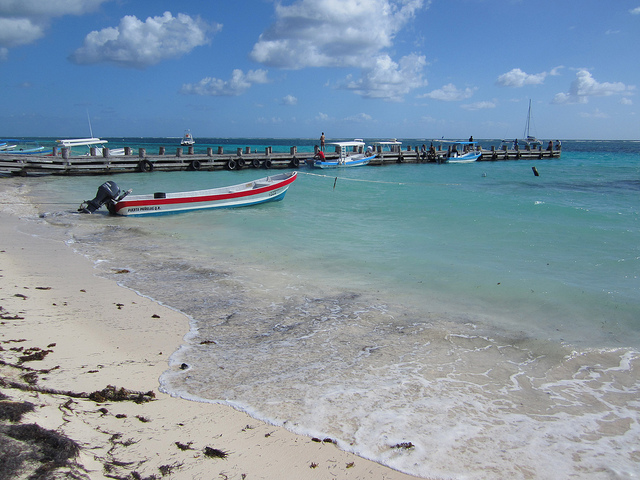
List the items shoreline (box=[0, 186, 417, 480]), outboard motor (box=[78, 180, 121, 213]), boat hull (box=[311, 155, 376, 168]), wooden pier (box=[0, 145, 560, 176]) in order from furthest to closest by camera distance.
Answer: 1. boat hull (box=[311, 155, 376, 168])
2. wooden pier (box=[0, 145, 560, 176])
3. outboard motor (box=[78, 180, 121, 213])
4. shoreline (box=[0, 186, 417, 480])

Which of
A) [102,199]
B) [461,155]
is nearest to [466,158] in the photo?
[461,155]

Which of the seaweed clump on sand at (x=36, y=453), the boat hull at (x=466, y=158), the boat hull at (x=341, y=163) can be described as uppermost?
the boat hull at (x=466, y=158)

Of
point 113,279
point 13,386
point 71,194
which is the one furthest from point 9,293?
point 71,194

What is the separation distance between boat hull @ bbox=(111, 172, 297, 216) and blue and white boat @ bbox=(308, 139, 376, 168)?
1715 centimetres

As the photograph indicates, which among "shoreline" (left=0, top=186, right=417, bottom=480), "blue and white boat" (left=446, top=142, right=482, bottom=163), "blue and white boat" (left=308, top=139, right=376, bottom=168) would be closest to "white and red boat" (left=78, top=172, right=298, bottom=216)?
"shoreline" (left=0, top=186, right=417, bottom=480)

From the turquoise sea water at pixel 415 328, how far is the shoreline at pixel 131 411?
238mm

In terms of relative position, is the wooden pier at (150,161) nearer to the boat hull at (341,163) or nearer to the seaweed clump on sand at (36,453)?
the boat hull at (341,163)

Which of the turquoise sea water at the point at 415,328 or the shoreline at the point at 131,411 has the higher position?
the shoreline at the point at 131,411

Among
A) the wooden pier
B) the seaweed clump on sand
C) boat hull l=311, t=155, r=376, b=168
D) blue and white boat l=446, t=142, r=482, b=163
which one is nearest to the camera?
the seaweed clump on sand

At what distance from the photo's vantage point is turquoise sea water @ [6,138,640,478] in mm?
3908

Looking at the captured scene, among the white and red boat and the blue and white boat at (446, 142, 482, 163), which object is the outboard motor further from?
the blue and white boat at (446, 142, 482, 163)

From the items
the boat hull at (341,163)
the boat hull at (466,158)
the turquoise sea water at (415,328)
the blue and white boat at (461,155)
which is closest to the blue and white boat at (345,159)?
the boat hull at (341,163)

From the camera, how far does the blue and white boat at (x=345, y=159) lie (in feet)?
119

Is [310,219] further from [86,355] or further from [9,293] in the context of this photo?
[86,355]
